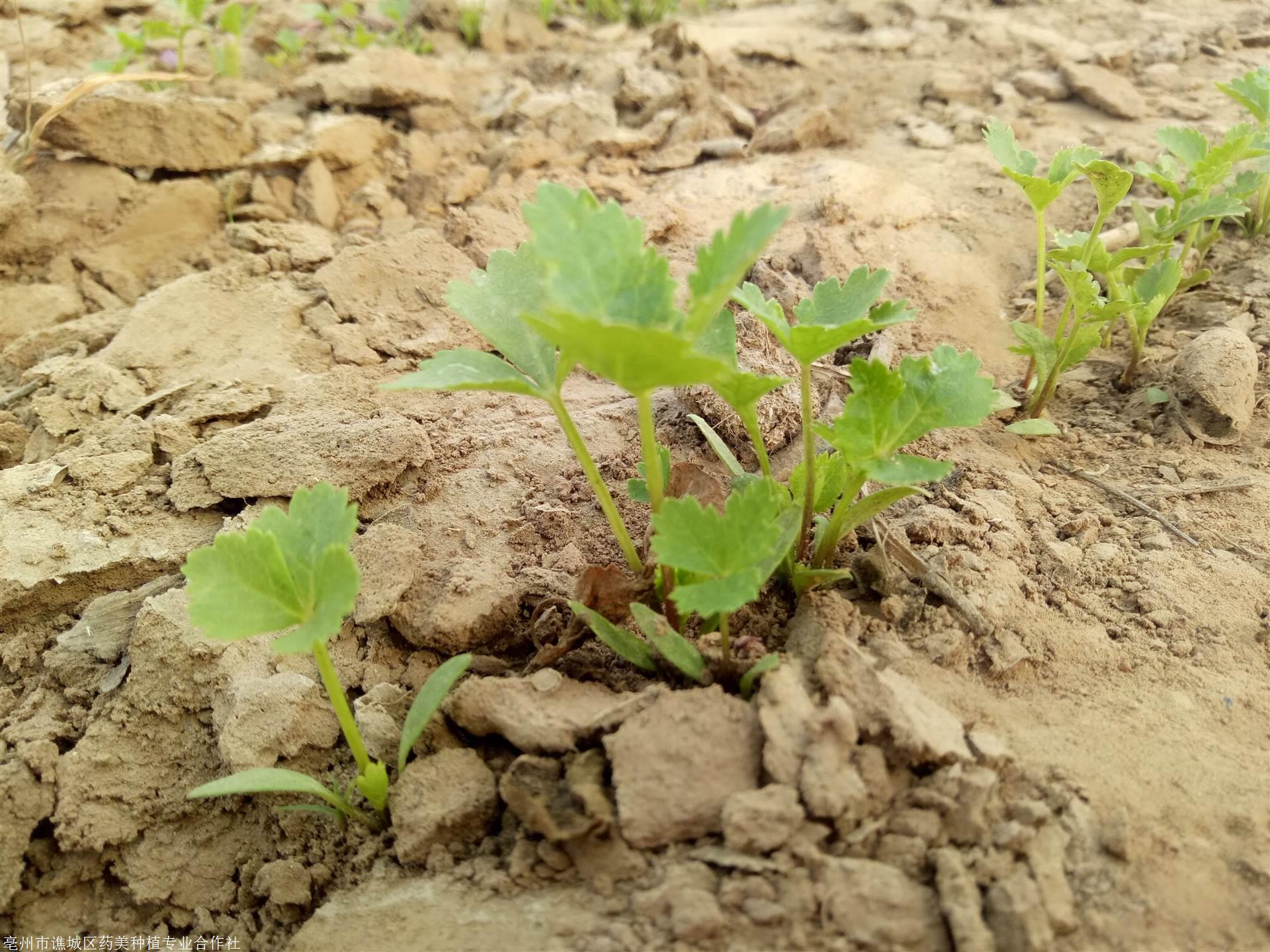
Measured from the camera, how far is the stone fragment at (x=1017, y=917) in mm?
1250

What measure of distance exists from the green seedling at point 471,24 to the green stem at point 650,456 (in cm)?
343

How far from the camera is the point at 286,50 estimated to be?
13.0 ft

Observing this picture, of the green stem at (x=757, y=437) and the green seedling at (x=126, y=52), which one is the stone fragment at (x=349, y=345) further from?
the green seedling at (x=126, y=52)

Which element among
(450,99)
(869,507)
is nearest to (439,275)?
(450,99)

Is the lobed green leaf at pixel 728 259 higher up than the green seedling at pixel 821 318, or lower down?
higher up

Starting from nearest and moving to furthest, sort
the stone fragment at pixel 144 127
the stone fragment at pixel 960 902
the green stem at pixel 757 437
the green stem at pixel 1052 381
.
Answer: the stone fragment at pixel 960 902, the green stem at pixel 757 437, the green stem at pixel 1052 381, the stone fragment at pixel 144 127

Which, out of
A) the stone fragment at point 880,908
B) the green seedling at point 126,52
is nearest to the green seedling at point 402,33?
the green seedling at point 126,52

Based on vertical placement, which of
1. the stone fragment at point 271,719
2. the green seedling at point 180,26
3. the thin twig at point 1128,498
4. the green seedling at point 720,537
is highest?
the green seedling at point 180,26

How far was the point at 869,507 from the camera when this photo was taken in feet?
5.70

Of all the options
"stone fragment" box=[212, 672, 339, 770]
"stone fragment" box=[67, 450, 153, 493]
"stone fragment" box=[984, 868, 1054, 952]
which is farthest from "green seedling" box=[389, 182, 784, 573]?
"stone fragment" box=[67, 450, 153, 493]

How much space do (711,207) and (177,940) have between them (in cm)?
254

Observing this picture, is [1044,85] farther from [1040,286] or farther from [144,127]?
[144,127]

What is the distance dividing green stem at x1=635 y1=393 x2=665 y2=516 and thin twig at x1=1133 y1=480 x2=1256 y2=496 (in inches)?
48.9

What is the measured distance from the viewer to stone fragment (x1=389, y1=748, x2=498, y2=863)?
Answer: 60.1 inches
